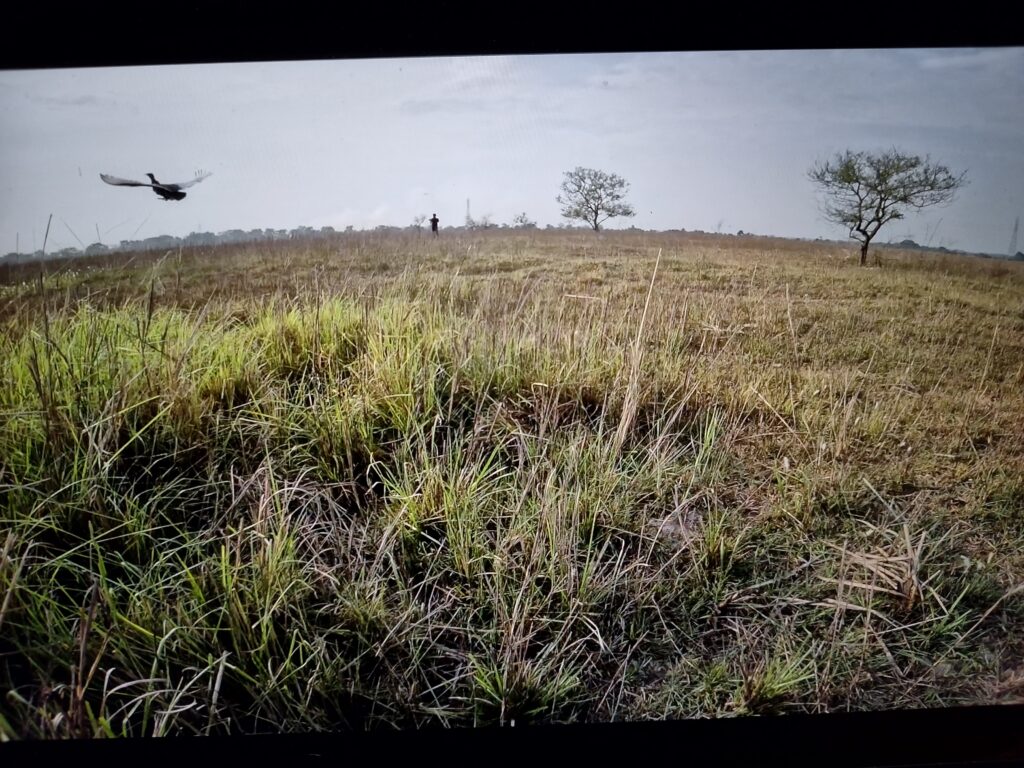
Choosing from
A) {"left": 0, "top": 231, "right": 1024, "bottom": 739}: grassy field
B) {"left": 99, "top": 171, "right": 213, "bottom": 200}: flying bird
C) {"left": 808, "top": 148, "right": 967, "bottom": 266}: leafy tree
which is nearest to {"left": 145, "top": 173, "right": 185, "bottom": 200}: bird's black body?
{"left": 99, "top": 171, "right": 213, "bottom": 200}: flying bird

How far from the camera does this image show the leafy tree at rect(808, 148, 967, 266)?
1.07 meters

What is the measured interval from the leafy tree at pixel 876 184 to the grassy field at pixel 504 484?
0.08 metres

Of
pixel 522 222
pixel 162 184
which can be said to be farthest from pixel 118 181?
pixel 522 222

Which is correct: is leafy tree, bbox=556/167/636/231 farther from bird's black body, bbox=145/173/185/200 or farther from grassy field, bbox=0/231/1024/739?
bird's black body, bbox=145/173/185/200

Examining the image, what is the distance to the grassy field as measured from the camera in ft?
3.05

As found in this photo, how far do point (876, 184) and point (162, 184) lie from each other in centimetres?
133

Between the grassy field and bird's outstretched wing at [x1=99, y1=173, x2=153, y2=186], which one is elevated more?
bird's outstretched wing at [x1=99, y1=173, x2=153, y2=186]

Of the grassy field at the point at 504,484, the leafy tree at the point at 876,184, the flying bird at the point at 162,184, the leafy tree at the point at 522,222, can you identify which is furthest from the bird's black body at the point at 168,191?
the leafy tree at the point at 876,184

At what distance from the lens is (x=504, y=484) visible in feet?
3.41

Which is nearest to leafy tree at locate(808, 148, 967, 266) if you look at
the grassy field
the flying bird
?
the grassy field

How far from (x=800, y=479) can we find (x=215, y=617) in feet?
3.56

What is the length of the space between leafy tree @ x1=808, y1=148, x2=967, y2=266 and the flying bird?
116 centimetres

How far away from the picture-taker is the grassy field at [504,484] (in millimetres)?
930

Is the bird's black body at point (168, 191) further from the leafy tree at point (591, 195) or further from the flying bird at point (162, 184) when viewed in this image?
the leafy tree at point (591, 195)
